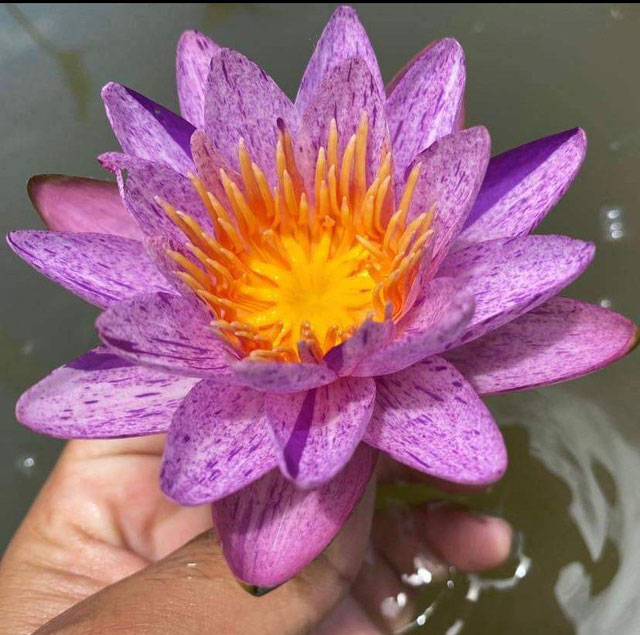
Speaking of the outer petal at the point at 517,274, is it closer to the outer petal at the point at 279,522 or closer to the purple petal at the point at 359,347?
the purple petal at the point at 359,347

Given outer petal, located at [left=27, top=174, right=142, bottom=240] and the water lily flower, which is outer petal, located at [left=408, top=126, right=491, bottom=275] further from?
outer petal, located at [left=27, top=174, right=142, bottom=240]

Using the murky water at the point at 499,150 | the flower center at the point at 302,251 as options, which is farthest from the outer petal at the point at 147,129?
the murky water at the point at 499,150

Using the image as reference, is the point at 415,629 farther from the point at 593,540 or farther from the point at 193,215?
the point at 193,215

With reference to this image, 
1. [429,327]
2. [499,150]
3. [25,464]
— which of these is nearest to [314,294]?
[429,327]

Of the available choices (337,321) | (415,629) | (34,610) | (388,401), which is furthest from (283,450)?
(415,629)

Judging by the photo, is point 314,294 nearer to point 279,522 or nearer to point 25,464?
point 279,522

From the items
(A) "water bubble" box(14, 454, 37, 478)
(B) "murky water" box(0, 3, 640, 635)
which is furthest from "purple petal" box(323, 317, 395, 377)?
(A) "water bubble" box(14, 454, 37, 478)
